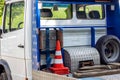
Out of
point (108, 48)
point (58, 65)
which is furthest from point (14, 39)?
point (108, 48)

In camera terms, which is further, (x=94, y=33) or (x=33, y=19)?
(x=94, y=33)

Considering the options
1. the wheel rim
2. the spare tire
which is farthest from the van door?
the wheel rim

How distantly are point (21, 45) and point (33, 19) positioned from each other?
597mm

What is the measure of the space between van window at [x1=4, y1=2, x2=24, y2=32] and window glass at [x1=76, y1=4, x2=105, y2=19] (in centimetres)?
116

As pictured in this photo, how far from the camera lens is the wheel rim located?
660 cm

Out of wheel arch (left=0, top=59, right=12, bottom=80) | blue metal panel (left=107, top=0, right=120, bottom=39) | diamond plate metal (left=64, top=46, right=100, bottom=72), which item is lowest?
wheel arch (left=0, top=59, right=12, bottom=80)

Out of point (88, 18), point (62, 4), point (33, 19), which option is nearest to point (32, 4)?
point (33, 19)

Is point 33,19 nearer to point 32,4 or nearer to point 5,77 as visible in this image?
point 32,4

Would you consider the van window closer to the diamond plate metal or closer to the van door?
the van door

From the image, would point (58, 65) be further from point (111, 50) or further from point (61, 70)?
point (111, 50)

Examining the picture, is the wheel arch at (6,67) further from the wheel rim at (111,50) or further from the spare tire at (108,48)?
the wheel rim at (111,50)

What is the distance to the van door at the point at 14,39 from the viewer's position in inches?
254

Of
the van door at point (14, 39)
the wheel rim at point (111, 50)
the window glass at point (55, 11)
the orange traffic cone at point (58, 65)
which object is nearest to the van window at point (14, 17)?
the van door at point (14, 39)

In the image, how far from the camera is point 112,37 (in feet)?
21.3
